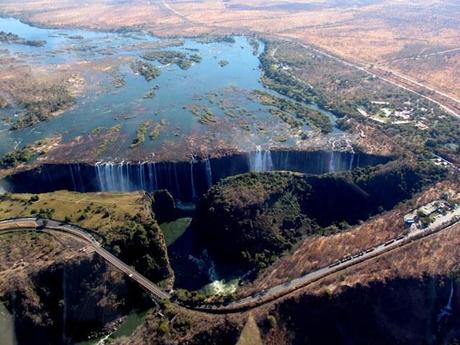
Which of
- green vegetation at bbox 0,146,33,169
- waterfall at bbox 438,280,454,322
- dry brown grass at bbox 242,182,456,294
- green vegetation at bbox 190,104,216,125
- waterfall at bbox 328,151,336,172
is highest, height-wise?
green vegetation at bbox 0,146,33,169

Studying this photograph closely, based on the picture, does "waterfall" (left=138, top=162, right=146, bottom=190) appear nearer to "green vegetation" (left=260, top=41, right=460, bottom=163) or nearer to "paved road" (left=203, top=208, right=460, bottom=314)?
"paved road" (left=203, top=208, right=460, bottom=314)

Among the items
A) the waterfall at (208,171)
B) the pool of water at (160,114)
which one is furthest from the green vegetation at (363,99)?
the waterfall at (208,171)

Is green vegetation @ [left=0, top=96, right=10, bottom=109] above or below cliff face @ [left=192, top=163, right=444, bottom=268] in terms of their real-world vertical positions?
above

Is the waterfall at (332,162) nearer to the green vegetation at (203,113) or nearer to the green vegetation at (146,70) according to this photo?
the green vegetation at (203,113)

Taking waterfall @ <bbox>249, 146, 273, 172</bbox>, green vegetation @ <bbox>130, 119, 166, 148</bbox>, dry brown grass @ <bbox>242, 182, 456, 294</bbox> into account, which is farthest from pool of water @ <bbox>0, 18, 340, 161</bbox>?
dry brown grass @ <bbox>242, 182, 456, 294</bbox>

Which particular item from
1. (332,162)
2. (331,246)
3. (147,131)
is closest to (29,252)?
(147,131)

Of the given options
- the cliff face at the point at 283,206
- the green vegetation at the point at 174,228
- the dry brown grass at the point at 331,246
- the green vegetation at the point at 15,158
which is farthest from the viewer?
the green vegetation at the point at 15,158
